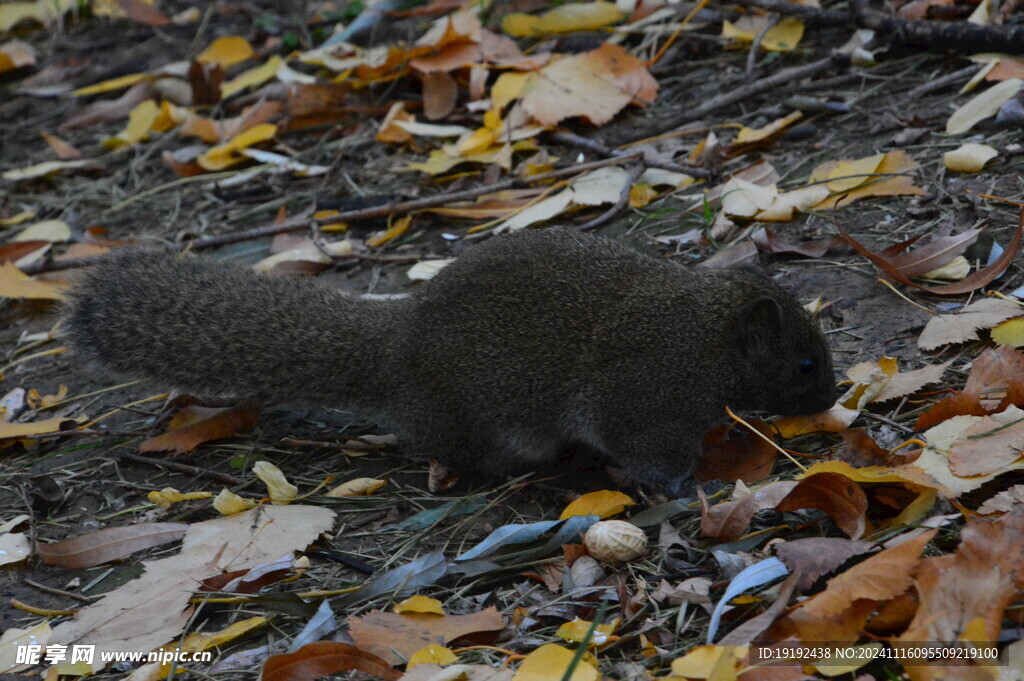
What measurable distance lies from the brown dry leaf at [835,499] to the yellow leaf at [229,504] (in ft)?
6.62

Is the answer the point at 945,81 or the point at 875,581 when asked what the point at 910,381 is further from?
the point at 945,81

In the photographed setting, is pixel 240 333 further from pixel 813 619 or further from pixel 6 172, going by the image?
pixel 6 172

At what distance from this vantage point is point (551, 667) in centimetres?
267

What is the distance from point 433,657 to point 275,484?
134 centimetres

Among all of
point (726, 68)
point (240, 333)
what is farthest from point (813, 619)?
point (726, 68)

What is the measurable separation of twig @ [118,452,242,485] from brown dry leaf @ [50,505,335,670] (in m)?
0.32

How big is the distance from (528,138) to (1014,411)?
357 cm

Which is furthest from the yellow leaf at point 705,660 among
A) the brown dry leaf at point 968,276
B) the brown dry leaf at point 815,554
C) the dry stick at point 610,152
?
the dry stick at point 610,152

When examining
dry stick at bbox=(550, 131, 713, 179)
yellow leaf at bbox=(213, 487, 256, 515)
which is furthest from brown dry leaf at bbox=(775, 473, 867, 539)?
dry stick at bbox=(550, 131, 713, 179)

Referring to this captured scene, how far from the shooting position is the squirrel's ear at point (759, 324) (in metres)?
3.69

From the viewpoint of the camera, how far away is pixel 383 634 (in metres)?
2.96

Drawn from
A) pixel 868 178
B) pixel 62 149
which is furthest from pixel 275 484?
pixel 62 149

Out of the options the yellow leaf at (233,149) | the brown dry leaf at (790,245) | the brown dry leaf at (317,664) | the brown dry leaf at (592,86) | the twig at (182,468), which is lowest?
the twig at (182,468)

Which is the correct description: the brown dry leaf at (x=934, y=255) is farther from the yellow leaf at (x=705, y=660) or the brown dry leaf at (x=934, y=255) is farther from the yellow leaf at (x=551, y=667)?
the yellow leaf at (x=551, y=667)
